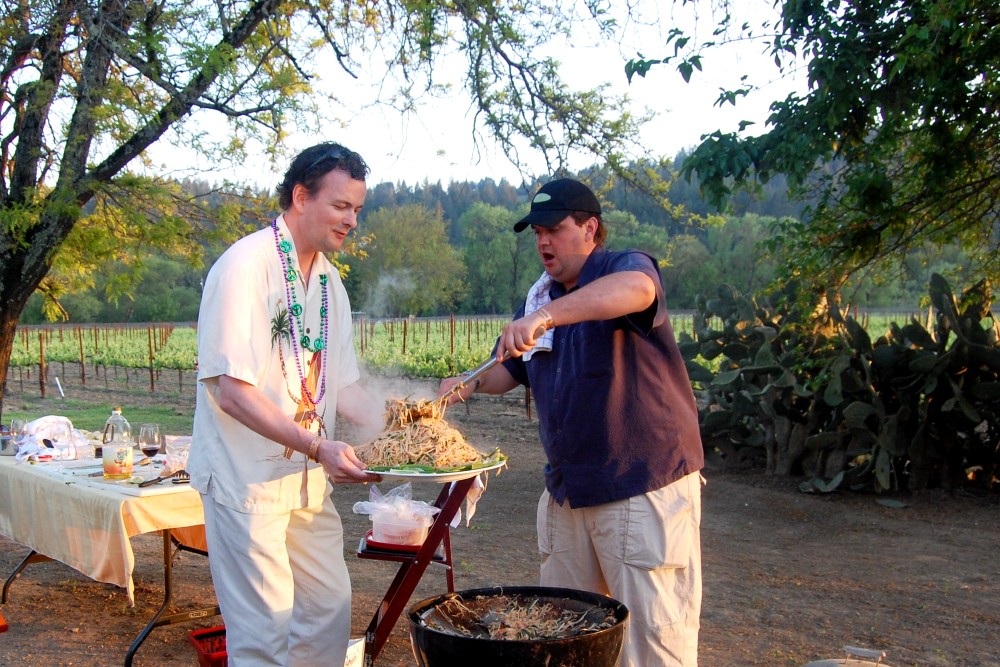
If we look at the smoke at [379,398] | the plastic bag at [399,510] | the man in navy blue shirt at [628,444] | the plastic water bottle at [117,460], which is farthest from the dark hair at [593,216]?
the plastic water bottle at [117,460]

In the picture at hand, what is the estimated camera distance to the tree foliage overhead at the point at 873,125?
538 centimetres

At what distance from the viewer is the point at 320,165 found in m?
2.69

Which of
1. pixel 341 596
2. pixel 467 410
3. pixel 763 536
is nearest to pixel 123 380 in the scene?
pixel 467 410

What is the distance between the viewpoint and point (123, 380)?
27.1 meters

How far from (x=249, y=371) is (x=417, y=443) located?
21.6 inches

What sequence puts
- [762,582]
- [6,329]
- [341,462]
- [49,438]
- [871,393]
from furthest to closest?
[871,393] < [6,329] < [762,582] < [49,438] < [341,462]

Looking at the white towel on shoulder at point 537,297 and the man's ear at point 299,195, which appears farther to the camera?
the white towel on shoulder at point 537,297

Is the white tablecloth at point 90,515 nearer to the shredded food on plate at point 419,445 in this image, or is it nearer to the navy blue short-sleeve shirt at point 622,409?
the shredded food on plate at point 419,445

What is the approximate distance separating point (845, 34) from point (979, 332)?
3181 millimetres

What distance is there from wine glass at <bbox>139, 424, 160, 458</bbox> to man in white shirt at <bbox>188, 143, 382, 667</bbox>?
7.07ft

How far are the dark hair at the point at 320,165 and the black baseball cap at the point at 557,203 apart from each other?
0.55 m

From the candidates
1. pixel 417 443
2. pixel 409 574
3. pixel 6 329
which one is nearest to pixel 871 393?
pixel 409 574

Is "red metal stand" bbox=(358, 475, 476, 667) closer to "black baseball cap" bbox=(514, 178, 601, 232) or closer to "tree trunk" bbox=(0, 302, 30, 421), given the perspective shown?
"black baseball cap" bbox=(514, 178, 601, 232)

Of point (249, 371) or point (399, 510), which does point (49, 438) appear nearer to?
point (399, 510)
